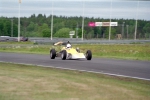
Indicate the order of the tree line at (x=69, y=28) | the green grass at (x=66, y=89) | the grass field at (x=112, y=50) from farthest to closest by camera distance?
the tree line at (x=69, y=28), the grass field at (x=112, y=50), the green grass at (x=66, y=89)

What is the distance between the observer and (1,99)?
9.41 metres

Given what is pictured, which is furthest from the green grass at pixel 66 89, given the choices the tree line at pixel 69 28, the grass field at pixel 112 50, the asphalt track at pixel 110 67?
the tree line at pixel 69 28

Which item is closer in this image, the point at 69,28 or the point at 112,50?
the point at 112,50

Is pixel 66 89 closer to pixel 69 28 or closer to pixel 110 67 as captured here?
pixel 110 67

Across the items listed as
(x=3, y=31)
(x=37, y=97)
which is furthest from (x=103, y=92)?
(x=3, y=31)

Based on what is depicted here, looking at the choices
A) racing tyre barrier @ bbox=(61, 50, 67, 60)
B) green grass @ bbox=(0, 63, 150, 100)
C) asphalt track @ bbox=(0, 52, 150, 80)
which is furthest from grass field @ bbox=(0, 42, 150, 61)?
green grass @ bbox=(0, 63, 150, 100)

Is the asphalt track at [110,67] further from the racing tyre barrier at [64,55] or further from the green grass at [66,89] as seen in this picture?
the green grass at [66,89]

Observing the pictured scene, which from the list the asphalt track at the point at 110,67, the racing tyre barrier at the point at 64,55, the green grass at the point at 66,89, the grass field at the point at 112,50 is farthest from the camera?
the grass field at the point at 112,50

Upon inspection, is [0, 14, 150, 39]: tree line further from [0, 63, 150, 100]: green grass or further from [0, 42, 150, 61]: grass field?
[0, 63, 150, 100]: green grass

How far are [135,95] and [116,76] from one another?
14.9 ft

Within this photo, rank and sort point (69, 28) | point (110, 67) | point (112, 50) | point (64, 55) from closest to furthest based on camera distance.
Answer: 1. point (110, 67)
2. point (64, 55)
3. point (112, 50)
4. point (69, 28)

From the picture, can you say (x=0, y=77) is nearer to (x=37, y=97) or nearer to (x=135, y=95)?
(x=37, y=97)

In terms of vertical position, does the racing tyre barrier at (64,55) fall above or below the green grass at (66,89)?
above

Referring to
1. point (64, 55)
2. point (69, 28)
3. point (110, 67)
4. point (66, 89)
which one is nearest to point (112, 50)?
point (64, 55)
